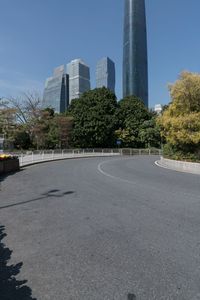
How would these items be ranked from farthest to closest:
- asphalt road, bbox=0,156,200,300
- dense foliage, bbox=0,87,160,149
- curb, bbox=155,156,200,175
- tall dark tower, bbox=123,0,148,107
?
tall dark tower, bbox=123,0,148,107, dense foliage, bbox=0,87,160,149, curb, bbox=155,156,200,175, asphalt road, bbox=0,156,200,300

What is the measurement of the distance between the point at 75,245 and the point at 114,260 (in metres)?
0.96

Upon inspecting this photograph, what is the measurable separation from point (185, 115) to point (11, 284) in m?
23.0

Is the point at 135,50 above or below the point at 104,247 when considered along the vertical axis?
above

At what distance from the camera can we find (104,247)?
16.6 feet

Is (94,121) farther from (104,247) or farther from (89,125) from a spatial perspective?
(104,247)

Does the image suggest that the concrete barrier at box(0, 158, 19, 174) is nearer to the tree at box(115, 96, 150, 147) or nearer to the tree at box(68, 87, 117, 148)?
the tree at box(68, 87, 117, 148)

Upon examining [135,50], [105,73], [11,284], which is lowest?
[11,284]

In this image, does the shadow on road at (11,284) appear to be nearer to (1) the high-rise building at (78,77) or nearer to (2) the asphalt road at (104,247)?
(2) the asphalt road at (104,247)

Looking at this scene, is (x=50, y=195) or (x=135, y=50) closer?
(x=50, y=195)

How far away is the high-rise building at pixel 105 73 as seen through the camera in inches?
6577

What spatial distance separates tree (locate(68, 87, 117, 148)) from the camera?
58469mm

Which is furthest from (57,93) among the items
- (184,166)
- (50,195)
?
(50,195)

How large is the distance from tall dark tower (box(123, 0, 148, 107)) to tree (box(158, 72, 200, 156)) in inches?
3675

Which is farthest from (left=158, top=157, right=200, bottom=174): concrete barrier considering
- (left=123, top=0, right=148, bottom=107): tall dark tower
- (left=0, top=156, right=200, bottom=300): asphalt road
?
(left=123, top=0, right=148, bottom=107): tall dark tower
